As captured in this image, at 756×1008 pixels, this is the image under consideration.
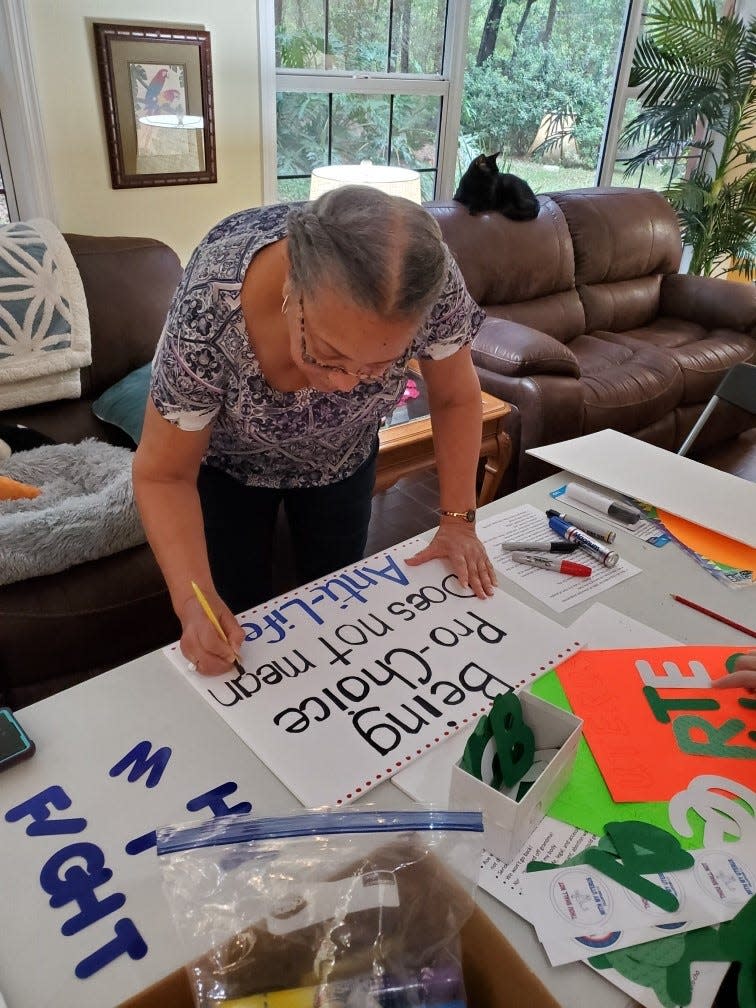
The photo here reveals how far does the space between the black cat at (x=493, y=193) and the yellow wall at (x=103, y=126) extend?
89 centimetres

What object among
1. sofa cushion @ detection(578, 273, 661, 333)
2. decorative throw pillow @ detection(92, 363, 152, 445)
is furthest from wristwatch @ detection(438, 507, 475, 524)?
sofa cushion @ detection(578, 273, 661, 333)

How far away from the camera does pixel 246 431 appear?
1.05 metres

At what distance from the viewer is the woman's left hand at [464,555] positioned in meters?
1.04

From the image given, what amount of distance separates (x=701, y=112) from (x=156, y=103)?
2.98 m

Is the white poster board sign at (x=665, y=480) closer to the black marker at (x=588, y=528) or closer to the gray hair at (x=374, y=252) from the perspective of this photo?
the black marker at (x=588, y=528)

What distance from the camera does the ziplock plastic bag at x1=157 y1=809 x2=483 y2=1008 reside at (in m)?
0.54

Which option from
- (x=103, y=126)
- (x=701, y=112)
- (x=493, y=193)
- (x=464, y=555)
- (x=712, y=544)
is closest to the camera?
(x=464, y=555)

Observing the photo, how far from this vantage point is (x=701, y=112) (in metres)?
3.93

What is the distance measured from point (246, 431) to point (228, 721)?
1.36 feet

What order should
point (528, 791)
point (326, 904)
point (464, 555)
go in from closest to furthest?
1. point (326, 904)
2. point (528, 791)
3. point (464, 555)

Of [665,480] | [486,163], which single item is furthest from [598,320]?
[665,480]

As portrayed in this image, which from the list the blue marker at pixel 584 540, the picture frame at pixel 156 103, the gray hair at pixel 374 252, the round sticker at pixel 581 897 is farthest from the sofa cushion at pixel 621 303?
the round sticker at pixel 581 897

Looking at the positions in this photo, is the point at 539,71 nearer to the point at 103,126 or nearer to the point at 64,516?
the point at 103,126

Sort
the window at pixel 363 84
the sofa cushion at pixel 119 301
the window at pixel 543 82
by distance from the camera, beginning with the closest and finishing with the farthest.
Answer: the sofa cushion at pixel 119 301 < the window at pixel 363 84 < the window at pixel 543 82
